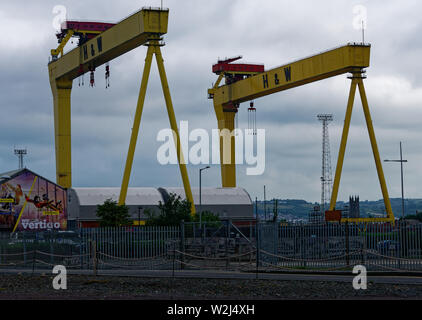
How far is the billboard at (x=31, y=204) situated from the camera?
200 feet

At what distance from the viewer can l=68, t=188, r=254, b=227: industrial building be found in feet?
286

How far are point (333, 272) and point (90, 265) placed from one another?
12.3 m

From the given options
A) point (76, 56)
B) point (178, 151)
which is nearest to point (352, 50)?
point (178, 151)

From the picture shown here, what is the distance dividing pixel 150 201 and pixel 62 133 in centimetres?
1817

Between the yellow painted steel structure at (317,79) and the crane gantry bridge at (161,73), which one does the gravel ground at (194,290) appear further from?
the yellow painted steel structure at (317,79)

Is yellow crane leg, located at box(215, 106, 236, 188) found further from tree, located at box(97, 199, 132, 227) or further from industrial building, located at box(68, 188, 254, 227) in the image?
tree, located at box(97, 199, 132, 227)

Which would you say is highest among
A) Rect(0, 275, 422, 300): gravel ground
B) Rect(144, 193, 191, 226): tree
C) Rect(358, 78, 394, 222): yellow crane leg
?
Rect(358, 78, 394, 222): yellow crane leg

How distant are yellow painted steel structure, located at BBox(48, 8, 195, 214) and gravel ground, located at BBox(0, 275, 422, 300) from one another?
31.7 meters

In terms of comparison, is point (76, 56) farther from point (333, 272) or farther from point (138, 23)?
point (333, 272)

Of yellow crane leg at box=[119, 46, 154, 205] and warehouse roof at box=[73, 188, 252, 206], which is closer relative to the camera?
yellow crane leg at box=[119, 46, 154, 205]

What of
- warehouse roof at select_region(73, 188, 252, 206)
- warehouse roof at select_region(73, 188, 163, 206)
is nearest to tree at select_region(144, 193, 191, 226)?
warehouse roof at select_region(73, 188, 163, 206)

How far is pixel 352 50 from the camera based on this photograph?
6419 cm

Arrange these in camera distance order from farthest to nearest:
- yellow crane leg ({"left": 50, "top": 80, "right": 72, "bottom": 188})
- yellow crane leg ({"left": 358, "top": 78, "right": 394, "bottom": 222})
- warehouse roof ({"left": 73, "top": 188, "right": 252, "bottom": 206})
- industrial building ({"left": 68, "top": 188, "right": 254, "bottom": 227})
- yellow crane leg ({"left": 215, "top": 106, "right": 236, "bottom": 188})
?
warehouse roof ({"left": 73, "top": 188, "right": 252, "bottom": 206}), yellow crane leg ({"left": 215, "top": 106, "right": 236, "bottom": 188}), industrial building ({"left": 68, "top": 188, "right": 254, "bottom": 227}), yellow crane leg ({"left": 50, "top": 80, "right": 72, "bottom": 188}), yellow crane leg ({"left": 358, "top": 78, "right": 394, "bottom": 222})
